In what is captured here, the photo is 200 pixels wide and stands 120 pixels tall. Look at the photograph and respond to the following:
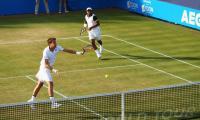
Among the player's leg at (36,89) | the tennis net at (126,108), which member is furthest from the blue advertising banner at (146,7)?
the player's leg at (36,89)

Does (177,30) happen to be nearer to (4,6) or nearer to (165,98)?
(4,6)

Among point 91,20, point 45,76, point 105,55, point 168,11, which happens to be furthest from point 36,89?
point 168,11

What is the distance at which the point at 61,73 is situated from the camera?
2750 cm

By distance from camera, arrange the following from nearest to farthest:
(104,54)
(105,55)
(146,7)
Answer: (105,55) → (104,54) → (146,7)

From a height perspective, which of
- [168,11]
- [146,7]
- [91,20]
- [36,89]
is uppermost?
[91,20]

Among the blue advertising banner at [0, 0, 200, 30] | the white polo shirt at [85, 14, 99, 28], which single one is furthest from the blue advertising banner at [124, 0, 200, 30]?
the white polo shirt at [85, 14, 99, 28]

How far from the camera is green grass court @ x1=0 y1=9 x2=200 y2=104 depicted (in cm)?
2577

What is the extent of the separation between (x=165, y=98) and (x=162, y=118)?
144 centimetres

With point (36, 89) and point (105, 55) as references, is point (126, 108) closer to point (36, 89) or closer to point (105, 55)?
point (36, 89)

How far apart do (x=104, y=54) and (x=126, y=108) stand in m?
9.99

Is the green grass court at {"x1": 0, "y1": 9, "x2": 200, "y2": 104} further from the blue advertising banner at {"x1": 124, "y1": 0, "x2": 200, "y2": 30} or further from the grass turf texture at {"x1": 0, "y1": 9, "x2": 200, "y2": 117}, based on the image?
the blue advertising banner at {"x1": 124, "y1": 0, "x2": 200, "y2": 30}

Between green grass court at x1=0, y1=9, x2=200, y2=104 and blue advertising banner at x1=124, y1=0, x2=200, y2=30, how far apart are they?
44 cm

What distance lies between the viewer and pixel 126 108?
21219 mm

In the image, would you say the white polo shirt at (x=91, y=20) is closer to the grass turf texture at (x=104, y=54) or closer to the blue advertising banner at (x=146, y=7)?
the grass turf texture at (x=104, y=54)
